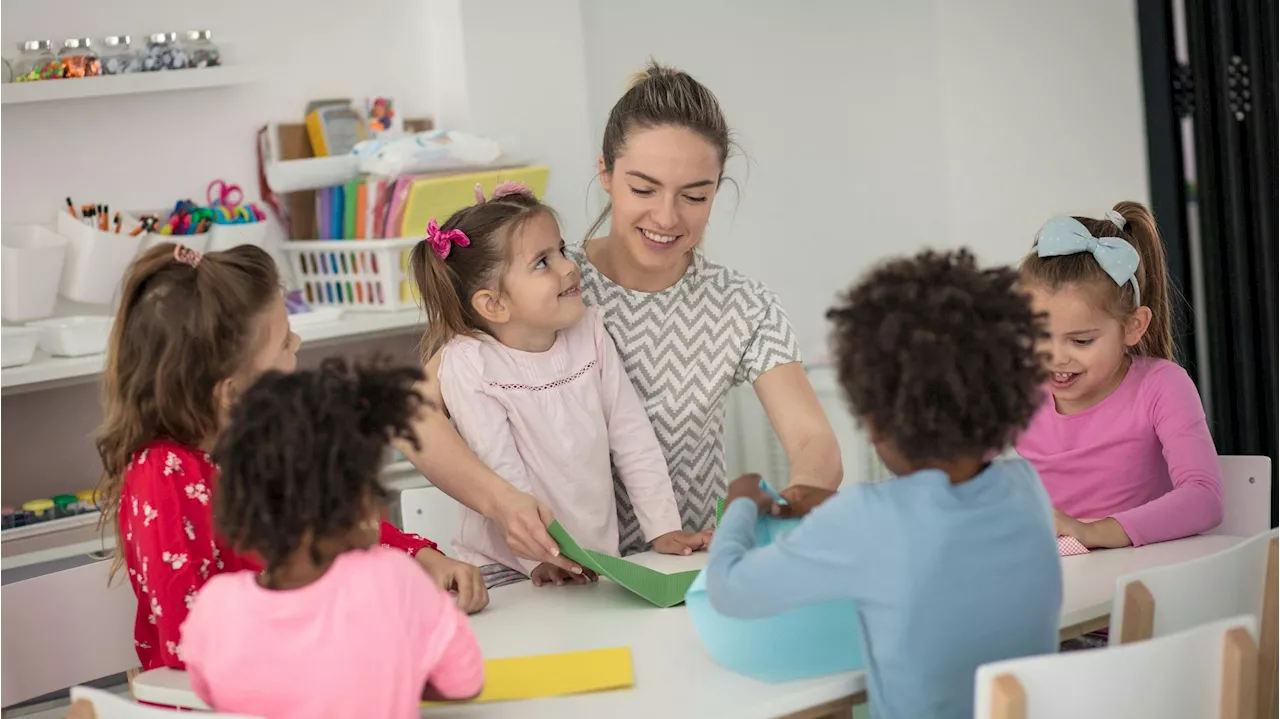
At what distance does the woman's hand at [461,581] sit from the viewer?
1.76 metres

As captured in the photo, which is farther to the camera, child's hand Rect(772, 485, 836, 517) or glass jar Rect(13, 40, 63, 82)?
glass jar Rect(13, 40, 63, 82)

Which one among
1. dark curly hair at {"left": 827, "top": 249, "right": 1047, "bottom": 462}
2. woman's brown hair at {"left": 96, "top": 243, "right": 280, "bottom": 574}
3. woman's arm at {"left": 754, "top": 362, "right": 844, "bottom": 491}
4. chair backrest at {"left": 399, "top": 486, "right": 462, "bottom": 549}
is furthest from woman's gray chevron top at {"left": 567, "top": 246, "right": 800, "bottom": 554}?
dark curly hair at {"left": 827, "top": 249, "right": 1047, "bottom": 462}

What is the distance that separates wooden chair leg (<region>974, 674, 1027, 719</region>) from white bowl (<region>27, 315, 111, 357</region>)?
7.12ft

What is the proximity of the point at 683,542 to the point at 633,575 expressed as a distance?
10.4 inches

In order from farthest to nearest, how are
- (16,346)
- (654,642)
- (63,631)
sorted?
1. (16,346)
2. (63,631)
3. (654,642)

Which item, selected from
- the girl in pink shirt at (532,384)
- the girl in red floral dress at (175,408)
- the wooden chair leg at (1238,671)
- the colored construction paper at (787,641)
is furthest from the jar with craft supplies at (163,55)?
the wooden chair leg at (1238,671)

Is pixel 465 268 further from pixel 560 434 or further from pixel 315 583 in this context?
pixel 315 583

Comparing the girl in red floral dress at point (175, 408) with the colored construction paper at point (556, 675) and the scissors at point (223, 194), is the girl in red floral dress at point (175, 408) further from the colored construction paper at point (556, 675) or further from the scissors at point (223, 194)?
the scissors at point (223, 194)

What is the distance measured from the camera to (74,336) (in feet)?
9.58

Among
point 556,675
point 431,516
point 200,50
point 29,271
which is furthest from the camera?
point 200,50

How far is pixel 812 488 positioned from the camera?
1625 mm

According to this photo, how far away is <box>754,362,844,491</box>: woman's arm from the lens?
6.70ft

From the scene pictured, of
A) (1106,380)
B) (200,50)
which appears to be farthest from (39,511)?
(1106,380)

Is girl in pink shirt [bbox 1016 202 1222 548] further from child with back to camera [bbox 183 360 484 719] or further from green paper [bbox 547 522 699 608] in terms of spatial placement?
child with back to camera [bbox 183 360 484 719]
